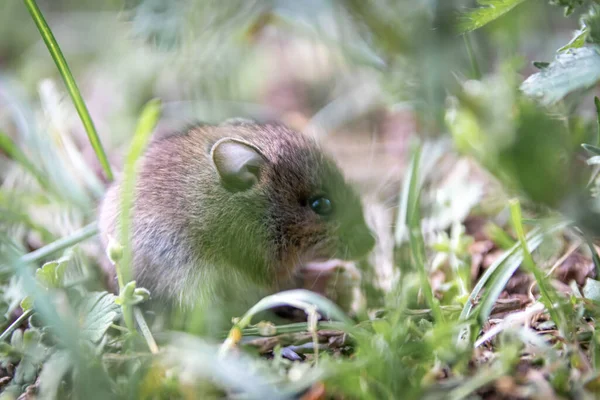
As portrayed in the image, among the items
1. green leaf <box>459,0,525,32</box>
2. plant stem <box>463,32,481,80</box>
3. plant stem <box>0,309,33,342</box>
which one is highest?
green leaf <box>459,0,525,32</box>

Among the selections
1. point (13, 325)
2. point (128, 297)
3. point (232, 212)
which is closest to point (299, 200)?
point (232, 212)

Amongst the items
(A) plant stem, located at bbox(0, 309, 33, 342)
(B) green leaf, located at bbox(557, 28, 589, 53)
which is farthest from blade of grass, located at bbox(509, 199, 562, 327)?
(A) plant stem, located at bbox(0, 309, 33, 342)

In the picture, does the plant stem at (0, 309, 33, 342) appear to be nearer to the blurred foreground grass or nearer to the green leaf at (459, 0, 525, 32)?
the blurred foreground grass

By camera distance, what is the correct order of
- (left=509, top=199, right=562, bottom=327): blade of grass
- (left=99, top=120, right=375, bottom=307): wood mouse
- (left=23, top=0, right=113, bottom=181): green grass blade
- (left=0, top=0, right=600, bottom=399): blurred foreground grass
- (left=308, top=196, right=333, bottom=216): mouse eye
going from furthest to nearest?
(left=308, top=196, right=333, bottom=216): mouse eye < (left=99, top=120, right=375, bottom=307): wood mouse < (left=23, top=0, right=113, bottom=181): green grass blade < (left=509, top=199, right=562, bottom=327): blade of grass < (left=0, top=0, right=600, bottom=399): blurred foreground grass

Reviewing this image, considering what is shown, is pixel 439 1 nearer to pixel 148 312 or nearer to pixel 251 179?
pixel 251 179

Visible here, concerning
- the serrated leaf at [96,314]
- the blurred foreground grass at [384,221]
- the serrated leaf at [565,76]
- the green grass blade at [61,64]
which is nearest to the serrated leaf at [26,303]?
the blurred foreground grass at [384,221]

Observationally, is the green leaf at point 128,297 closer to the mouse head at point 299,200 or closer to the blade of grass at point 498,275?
the mouse head at point 299,200
